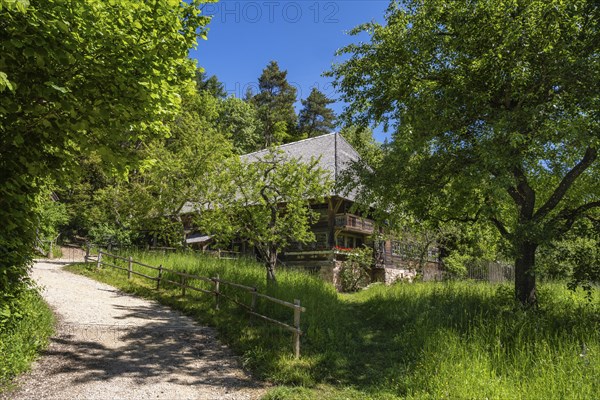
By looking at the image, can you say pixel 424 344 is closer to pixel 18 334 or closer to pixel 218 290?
pixel 218 290

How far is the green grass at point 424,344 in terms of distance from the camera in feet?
20.7

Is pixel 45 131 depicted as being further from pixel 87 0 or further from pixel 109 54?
pixel 87 0

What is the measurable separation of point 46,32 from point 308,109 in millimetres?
50283

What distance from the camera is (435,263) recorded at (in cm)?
3241

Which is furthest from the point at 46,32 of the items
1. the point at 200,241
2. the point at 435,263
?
the point at 435,263

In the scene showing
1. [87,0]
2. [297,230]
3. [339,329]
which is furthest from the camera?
[297,230]

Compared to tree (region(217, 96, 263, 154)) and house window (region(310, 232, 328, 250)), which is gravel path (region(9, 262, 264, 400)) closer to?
house window (region(310, 232, 328, 250))

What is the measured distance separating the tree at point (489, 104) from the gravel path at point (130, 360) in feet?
20.0

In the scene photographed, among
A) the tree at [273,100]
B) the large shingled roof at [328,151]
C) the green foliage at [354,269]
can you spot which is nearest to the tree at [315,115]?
the tree at [273,100]

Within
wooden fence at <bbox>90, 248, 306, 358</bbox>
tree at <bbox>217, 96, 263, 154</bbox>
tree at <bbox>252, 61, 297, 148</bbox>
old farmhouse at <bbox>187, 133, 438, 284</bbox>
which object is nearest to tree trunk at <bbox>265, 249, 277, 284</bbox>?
wooden fence at <bbox>90, 248, 306, 358</bbox>

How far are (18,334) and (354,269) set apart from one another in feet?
57.6

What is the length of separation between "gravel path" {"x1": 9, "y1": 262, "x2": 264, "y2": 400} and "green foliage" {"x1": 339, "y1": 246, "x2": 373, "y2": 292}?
11.6 m

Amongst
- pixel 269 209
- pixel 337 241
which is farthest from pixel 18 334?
pixel 337 241

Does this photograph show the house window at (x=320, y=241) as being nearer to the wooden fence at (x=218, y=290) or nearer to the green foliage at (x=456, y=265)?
the green foliage at (x=456, y=265)
